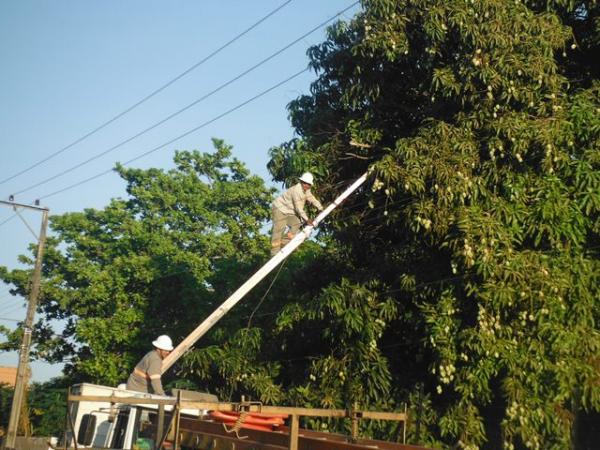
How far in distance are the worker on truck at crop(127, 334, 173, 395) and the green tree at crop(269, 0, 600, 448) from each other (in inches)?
117

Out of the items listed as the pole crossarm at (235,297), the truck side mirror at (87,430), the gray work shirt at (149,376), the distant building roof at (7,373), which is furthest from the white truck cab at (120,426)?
the distant building roof at (7,373)

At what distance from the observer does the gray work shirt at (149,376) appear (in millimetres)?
10625

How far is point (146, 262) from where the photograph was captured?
30.9 meters

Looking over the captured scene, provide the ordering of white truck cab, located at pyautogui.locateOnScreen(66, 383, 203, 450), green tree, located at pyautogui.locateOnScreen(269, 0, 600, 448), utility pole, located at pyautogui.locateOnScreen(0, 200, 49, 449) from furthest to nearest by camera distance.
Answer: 1. utility pole, located at pyautogui.locateOnScreen(0, 200, 49, 449)
2. green tree, located at pyautogui.locateOnScreen(269, 0, 600, 448)
3. white truck cab, located at pyautogui.locateOnScreen(66, 383, 203, 450)

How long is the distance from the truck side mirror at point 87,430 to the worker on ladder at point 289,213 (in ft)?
17.0

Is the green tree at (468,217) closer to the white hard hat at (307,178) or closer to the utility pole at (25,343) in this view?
the white hard hat at (307,178)

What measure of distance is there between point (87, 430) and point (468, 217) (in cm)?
609

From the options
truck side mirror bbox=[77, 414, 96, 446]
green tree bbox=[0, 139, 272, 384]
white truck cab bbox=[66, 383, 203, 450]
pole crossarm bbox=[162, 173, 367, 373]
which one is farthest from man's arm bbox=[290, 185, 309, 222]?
green tree bbox=[0, 139, 272, 384]

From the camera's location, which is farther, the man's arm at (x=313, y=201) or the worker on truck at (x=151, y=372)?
the man's arm at (x=313, y=201)

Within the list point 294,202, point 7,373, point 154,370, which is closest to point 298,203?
point 294,202

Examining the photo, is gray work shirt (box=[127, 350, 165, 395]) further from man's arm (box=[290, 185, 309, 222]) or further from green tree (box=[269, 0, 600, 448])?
man's arm (box=[290, 185, 309, 222])

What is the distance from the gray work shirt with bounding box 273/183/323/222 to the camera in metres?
13.4

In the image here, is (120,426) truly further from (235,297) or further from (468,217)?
(468,217)

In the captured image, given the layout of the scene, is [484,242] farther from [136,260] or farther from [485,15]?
[136,260]
